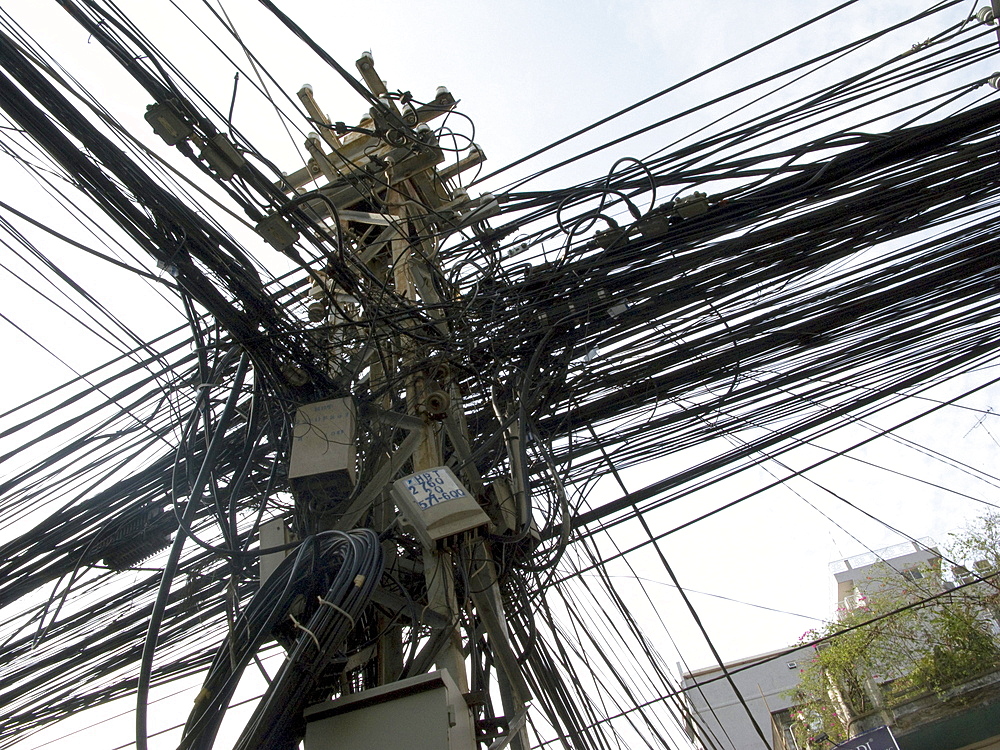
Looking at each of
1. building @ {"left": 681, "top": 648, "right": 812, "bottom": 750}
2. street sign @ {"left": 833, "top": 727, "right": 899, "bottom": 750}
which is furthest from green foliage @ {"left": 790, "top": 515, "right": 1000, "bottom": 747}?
building @ {"left": 681, "top": 648, "right": 812, "bottom": 750}

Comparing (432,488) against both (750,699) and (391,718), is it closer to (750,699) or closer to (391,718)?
(391,718)

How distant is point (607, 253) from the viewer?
2.96 m

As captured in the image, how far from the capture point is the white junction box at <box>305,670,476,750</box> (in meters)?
1.81

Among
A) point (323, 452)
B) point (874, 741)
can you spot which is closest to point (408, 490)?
point (323, 452)

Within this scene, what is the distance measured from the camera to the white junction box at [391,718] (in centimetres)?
181

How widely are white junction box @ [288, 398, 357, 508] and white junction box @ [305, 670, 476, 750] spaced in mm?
788

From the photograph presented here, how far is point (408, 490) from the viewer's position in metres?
2.20

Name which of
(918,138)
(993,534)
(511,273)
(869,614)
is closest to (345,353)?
(511,273)

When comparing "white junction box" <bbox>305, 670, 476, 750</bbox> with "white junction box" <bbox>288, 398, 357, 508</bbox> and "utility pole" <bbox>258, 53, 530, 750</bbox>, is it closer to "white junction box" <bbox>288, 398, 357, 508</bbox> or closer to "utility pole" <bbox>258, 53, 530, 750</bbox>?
"utility pole" <bbox>258, 53, 530, 750</bbox>

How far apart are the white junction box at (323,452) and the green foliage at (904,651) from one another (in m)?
6.82

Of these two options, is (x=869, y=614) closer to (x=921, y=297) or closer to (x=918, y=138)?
(x=921, y=297)

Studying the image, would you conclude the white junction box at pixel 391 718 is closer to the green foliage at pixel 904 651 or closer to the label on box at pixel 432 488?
the label on box at pixel 432 488

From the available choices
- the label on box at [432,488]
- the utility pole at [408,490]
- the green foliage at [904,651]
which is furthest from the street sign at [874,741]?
the label on box at [432,488]

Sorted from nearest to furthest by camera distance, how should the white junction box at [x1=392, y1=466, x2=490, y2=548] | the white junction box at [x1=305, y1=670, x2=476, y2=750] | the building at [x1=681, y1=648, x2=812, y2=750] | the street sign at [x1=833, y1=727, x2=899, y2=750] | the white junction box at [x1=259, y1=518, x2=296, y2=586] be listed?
1. the white junction box at [x1=305, y1=670, x2=476, y2=750]
2. the white junction box at [x1=392, y1=466, x2=490, y2=548]
3. the white junction box at [x1=259, y1=518, x2=296, y2=586]
4. the street sign at [x1=833, y1=727, x2=899, y2=750]
5. the building at [x1=681, y1=648, x2=812, y2=750]
